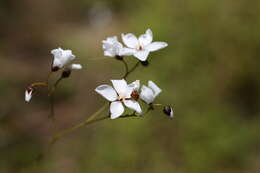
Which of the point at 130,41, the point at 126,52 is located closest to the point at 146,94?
the point at 126,52

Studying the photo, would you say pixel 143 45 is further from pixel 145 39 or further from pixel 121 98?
pixel 121 98

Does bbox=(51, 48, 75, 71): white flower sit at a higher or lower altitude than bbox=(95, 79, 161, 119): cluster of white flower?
higher

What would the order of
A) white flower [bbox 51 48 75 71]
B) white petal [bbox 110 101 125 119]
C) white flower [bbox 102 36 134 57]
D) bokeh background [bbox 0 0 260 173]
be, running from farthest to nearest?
bokeh background [bbox 0 0 260 173] < white flower [bbox 102 36 134 57] < white flower [bbox 51 48 75 71] < white petal [bbox 110 101 125 119]

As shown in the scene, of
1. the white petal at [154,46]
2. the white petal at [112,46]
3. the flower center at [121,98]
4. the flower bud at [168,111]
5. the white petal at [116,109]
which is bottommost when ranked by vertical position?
the flower bud at [168,111]

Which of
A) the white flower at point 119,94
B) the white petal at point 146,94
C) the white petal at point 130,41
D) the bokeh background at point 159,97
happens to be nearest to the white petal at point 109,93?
the white flower at point 119,94

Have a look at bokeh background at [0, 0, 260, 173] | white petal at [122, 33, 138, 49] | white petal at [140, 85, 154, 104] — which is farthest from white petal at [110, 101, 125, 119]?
bokeh background at [0, 0, 260, 173]

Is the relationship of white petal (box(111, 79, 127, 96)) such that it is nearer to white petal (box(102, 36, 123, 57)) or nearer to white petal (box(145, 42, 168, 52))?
white petal (box(102, 36, 123, 57))

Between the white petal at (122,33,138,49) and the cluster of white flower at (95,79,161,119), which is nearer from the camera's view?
the cluster of white flower at (95,79,161,119)

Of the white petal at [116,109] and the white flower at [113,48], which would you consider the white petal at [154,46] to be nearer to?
the white flower at [113,48]
